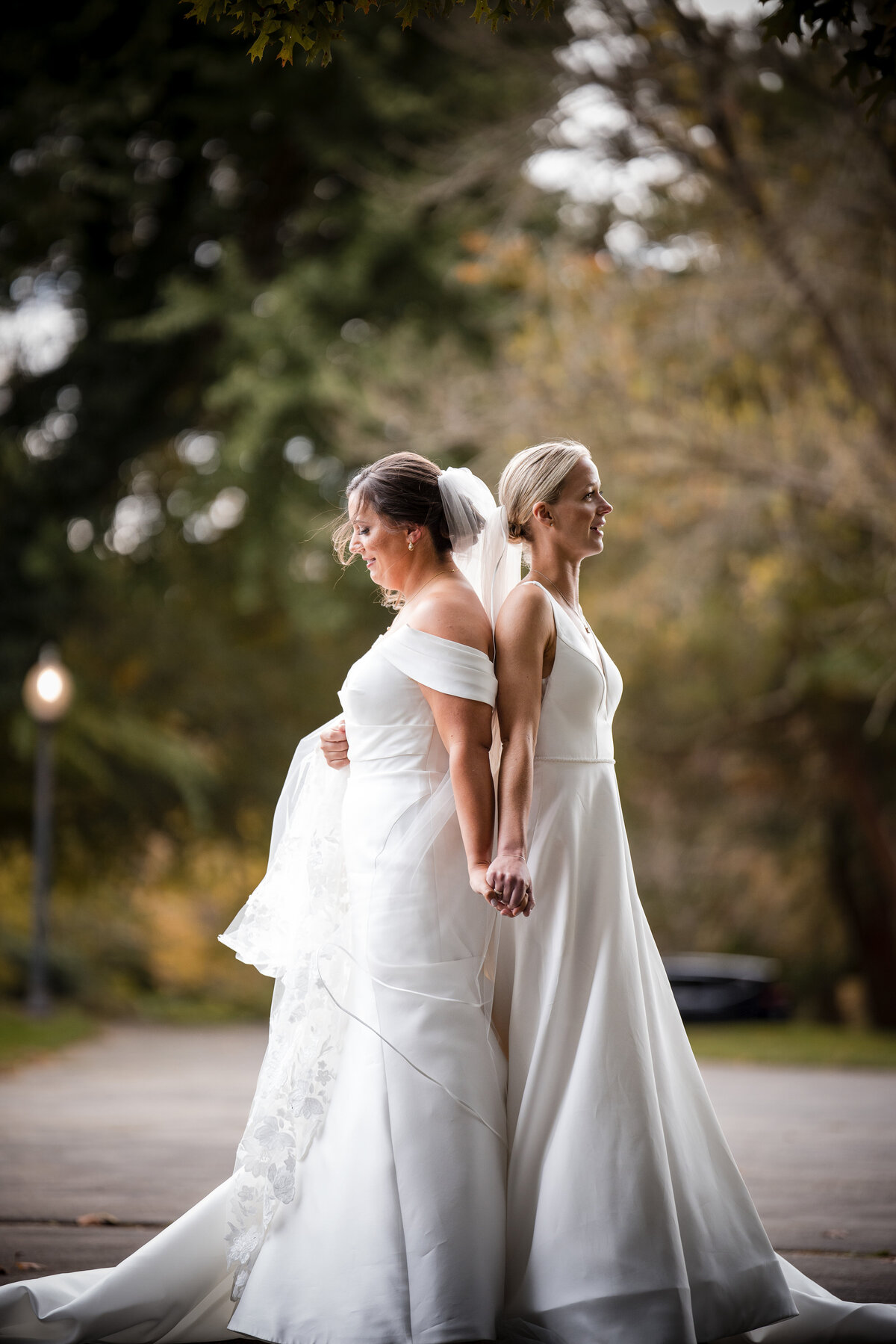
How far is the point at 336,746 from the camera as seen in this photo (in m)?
3.71

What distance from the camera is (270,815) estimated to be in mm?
15859

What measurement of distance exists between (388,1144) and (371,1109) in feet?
0.32

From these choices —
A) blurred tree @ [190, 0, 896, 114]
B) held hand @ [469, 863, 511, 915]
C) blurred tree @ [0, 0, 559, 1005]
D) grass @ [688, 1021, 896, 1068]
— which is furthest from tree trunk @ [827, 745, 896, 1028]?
held hand @ [469, 863, 511, 915]

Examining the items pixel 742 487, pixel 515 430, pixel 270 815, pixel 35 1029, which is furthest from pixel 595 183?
pixel 35 1029

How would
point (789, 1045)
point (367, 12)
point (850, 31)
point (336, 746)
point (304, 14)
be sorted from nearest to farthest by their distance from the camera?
point (336, 746) < point (367, 12) < point (304, 14) < point (850, 31) < point (789, 1045)

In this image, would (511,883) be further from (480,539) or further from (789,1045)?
(789,1045)

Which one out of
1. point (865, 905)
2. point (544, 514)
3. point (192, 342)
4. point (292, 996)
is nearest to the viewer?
point (292, 996)

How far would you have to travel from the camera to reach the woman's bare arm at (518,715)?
316cm

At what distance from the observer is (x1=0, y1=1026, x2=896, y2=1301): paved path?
4.37 metres

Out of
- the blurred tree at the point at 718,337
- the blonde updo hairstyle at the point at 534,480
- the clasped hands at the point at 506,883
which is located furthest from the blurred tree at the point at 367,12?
the blurred tree at the point at 718,337

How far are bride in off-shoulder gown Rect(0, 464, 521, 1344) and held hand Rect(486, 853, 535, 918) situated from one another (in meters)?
0.09

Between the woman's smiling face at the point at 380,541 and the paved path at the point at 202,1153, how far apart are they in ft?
7.65

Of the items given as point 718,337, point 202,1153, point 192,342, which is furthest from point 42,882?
point 718,337

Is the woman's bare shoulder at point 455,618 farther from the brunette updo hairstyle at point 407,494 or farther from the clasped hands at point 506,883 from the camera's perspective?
the clasped hands at point 506,883
